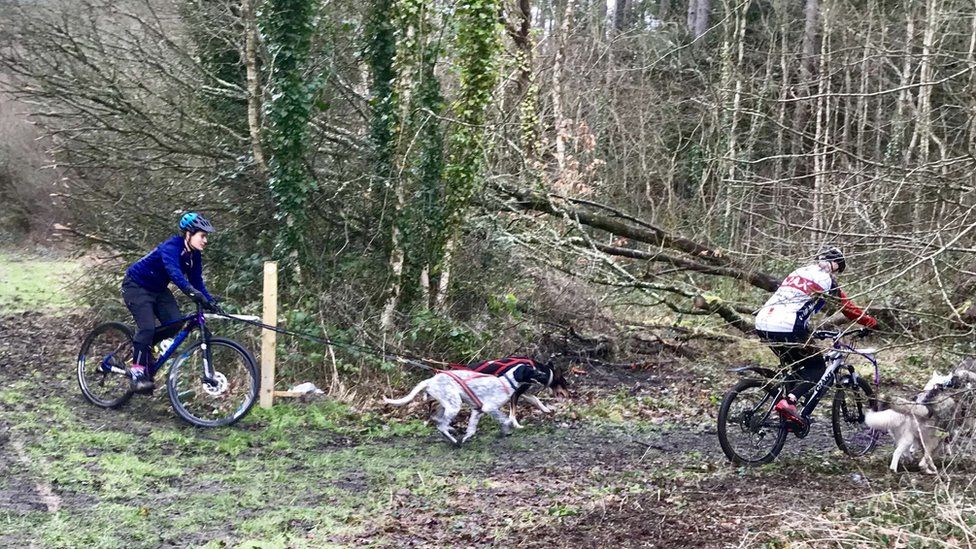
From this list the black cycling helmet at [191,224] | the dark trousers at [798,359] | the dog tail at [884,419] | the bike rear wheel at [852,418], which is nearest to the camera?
the dog tail at [884,419]

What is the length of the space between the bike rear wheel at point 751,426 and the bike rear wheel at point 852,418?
2.02 feet

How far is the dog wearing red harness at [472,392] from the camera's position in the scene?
311 inches

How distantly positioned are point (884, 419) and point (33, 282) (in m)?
18.0

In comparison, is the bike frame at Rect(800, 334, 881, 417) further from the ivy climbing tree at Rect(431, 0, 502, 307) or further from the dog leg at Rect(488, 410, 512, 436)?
the ivy climbing tree at Rect(431, 0, 502, 307)

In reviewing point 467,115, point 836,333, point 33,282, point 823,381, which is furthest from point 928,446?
point 33,282

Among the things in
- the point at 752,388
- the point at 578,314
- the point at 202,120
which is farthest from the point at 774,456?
the point at 202,120

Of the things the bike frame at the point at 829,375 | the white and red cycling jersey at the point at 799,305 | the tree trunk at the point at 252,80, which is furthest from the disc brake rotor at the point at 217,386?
the bike frame at the point at 829,375

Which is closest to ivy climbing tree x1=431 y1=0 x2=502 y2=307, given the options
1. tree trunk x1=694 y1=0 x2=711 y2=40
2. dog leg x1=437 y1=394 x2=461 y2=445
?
dog leg x1=437 y1=394 x2=461 y2=445

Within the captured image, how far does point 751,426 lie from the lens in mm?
7297

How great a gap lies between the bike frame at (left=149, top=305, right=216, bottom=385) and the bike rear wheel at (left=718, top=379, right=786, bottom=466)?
4833 millimetres

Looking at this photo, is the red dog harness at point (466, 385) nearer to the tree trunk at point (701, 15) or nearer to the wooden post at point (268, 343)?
the wooden post at point (268, 343)

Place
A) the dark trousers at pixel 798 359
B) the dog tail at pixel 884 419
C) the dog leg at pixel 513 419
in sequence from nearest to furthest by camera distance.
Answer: the dog tail at pixel 884 419 < the dark trousers at pixel 798 359 < the dog leg at pixel 513 419

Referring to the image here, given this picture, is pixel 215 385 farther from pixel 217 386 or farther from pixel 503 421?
pixel 503 421

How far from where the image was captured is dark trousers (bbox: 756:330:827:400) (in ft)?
23.5
